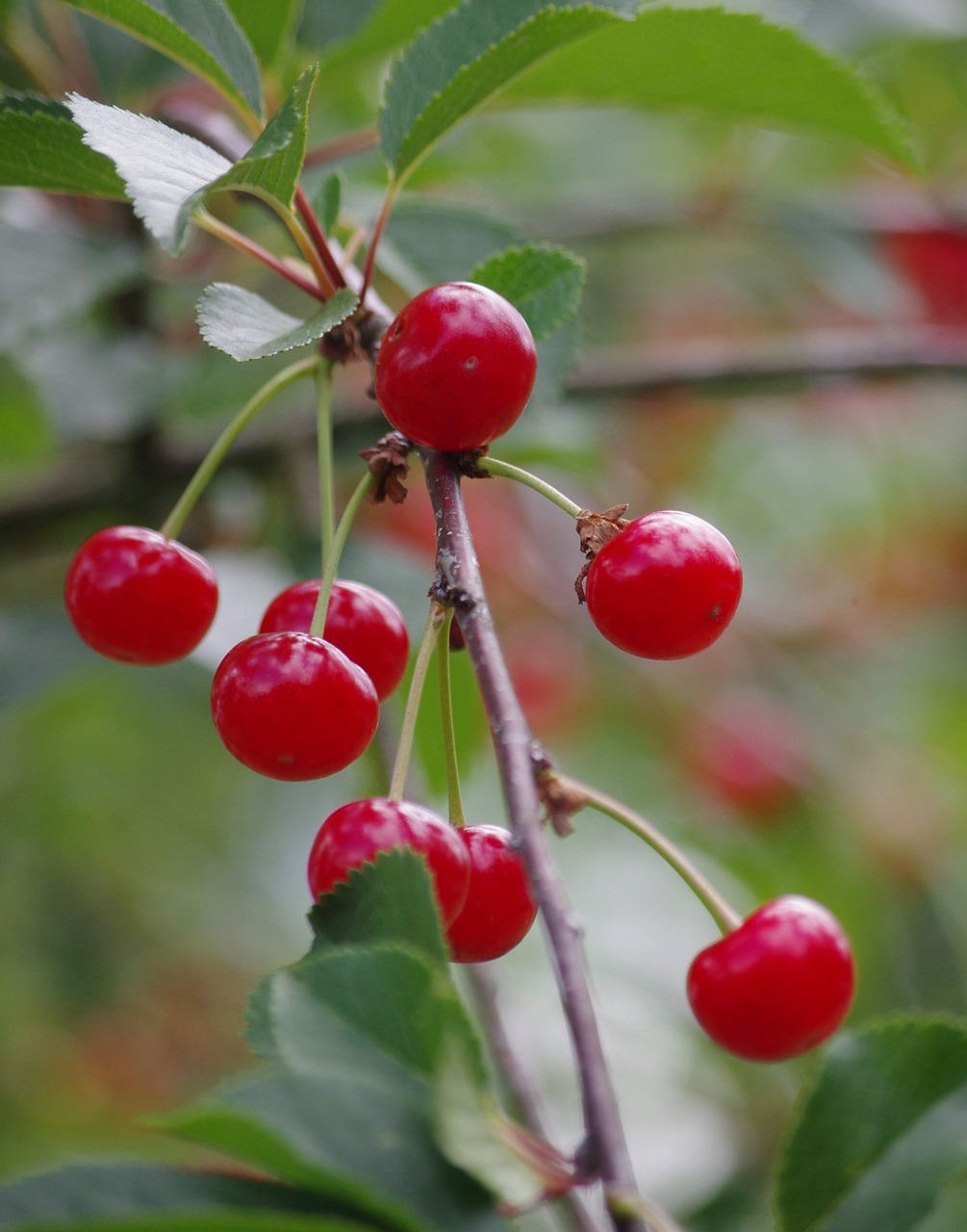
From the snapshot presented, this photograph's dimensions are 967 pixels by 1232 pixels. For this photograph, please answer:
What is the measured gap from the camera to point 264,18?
142cm

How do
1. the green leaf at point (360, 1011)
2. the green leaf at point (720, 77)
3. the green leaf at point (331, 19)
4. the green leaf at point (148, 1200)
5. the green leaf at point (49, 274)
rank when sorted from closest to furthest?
Result: the green leaf at point (148, 1200) → the green leaf at point (360, 1011) → the green leaf at point (720, 77) → the green leaf at point (49, 274) → the green leaf at point (331, 19)

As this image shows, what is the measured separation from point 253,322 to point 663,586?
415 mm

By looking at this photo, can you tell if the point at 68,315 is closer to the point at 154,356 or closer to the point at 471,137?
the point at 154,356

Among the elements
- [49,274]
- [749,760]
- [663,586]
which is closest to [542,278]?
[663,586]

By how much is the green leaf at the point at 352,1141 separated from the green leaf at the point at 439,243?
1.02m

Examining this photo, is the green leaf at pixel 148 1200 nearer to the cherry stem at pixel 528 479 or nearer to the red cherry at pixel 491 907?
the red cherry at pixel 491 907

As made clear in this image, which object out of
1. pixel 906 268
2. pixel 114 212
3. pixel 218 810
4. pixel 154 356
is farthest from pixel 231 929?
pixel 906 268

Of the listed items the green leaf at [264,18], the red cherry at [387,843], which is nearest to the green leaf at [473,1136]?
the red cherry at [387,843]

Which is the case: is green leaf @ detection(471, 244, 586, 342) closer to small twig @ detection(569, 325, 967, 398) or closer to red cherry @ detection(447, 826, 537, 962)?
red cherry @ detection(447, 826, 537, 962)

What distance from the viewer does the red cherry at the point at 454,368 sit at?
915 mm

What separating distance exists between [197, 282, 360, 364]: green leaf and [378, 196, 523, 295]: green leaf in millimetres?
471

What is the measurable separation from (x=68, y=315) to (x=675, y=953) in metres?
2.29

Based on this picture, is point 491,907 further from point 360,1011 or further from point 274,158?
point 274,158

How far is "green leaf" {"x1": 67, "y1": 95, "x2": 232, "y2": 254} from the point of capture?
0.81 metres
